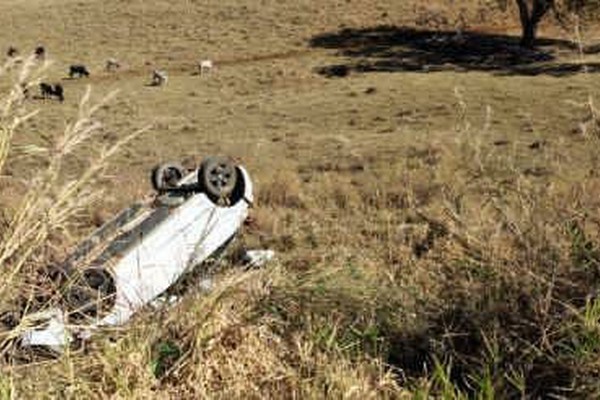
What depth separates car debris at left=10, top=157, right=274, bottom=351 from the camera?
4312 mm

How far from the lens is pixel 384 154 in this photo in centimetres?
2111

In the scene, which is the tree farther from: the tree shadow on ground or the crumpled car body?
the crumpled car body

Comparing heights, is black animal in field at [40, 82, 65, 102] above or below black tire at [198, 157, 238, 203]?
below

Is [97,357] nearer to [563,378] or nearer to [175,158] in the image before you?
[563,378]

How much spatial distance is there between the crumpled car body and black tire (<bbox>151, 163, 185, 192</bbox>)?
0.22 meters

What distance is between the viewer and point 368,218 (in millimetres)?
13211

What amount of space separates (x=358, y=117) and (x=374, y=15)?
28.2 m

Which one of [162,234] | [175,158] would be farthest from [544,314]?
[175,158]

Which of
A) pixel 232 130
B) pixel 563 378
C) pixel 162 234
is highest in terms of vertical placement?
pixel 563 378

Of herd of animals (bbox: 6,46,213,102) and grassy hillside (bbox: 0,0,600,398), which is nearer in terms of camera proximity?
grassy hillside (bbox: 0,0,600,398)

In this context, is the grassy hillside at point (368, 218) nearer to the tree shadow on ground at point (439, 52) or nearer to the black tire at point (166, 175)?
the tree shadow on ground at point (439, 52)

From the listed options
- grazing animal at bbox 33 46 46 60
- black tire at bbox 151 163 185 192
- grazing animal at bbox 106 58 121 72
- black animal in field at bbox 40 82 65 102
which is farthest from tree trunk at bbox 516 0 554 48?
black tire at bbox 151 163 185 192

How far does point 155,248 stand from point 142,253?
135 millimetres

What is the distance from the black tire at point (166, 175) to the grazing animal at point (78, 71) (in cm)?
3395
